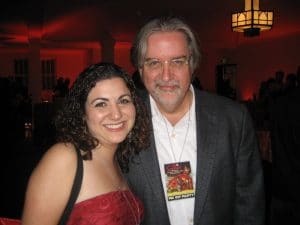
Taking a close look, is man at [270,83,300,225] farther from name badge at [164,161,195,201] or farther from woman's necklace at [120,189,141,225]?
woman's necklace at [120,189,141,225]

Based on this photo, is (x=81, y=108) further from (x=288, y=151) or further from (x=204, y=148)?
(x=288, y=151)

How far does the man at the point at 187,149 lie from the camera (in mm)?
1831

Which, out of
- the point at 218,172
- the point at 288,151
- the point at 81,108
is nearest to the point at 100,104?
the point at 81,108

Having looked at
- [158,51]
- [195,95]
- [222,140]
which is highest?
[158,51]

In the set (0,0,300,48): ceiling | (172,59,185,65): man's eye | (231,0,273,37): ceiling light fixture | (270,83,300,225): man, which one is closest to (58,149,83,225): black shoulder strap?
(172,59,185,65): man's eye

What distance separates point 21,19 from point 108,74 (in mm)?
9291

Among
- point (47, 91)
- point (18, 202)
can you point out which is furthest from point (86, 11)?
point (47, 91)

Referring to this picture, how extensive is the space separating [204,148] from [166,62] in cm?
48

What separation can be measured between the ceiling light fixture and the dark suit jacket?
4532 millimetres

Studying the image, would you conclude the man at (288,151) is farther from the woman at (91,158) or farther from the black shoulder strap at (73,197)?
the black shoulder strap at (73,197)

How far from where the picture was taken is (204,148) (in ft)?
6.12

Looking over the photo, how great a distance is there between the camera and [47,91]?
760 inches

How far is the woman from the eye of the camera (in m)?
1.46

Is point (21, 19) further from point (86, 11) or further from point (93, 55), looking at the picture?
point (93, 55)
